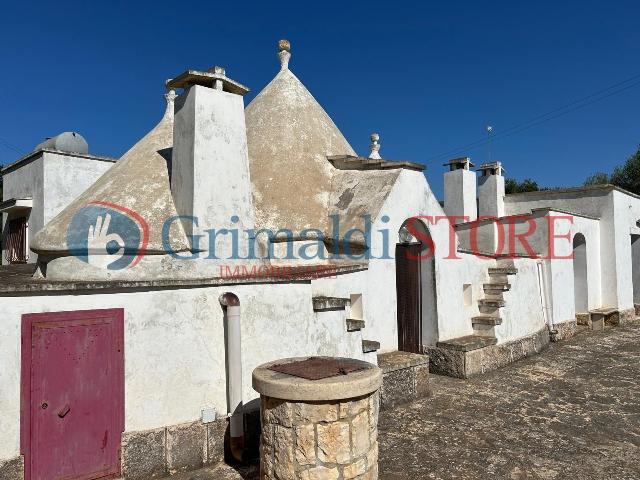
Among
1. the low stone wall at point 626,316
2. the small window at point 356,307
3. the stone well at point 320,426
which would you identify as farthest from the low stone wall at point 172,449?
the low stone wall at point 626,316

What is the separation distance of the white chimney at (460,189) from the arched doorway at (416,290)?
5389 millimetres

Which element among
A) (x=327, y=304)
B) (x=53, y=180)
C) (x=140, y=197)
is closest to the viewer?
(x=140, y=197)

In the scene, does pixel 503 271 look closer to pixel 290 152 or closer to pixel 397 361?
pixel 397 361

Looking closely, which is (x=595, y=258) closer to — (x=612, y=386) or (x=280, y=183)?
(x=612, y=386)

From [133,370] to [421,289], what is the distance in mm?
5958

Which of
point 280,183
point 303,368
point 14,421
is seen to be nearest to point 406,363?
point 303,368

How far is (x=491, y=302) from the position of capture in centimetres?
1020

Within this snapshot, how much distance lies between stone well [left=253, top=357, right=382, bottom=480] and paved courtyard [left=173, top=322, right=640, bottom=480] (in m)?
1.01

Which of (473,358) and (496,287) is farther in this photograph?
(496,287)

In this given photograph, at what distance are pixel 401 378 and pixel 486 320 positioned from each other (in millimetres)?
3357

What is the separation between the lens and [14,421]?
427 centimetres

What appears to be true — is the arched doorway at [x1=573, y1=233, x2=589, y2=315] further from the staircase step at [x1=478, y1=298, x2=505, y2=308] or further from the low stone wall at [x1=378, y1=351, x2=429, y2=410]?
the low stone wall at [x1=378, y1=351, x2=429, y2=410]

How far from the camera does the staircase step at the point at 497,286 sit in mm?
10305

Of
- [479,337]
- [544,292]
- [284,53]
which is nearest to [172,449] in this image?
[479,337]
